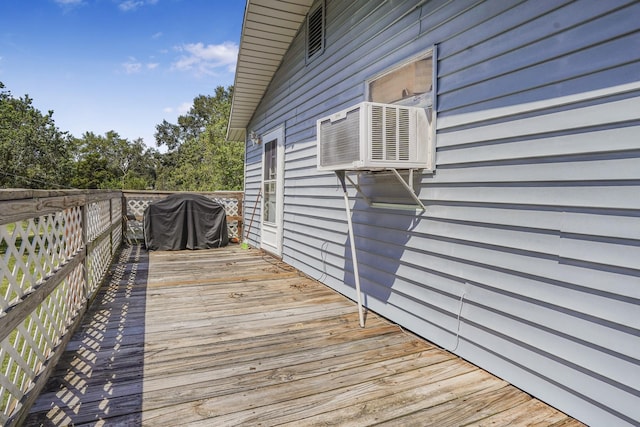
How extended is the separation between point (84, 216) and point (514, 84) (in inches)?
144

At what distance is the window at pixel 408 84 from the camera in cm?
279

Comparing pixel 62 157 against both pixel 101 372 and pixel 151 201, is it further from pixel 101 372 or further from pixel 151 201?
pixel 101 372

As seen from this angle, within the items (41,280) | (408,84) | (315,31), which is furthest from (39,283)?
(315,31)

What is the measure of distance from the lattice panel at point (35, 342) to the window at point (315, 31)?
12.4 feet

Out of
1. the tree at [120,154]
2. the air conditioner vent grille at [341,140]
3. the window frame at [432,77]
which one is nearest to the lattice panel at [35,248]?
the air conditioner vent grille at [341,140]

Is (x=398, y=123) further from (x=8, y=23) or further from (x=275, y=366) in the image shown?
(x=8, y=23)

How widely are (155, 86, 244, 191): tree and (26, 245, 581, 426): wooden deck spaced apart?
1263cm

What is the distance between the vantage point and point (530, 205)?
200 cm

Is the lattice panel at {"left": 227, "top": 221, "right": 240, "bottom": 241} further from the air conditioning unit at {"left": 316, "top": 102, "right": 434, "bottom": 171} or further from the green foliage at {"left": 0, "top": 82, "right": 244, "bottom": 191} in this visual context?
the green foliage at {"left": 0, "top": 82, "right": 244, "bottom": 191}

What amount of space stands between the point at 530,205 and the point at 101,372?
9.00ft

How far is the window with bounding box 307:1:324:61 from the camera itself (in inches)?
184

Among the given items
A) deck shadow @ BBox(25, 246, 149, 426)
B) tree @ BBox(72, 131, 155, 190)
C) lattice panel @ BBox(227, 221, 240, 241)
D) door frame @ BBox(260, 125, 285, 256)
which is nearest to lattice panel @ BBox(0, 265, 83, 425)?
deck shadow @ BBox(25, 246, 149, 426)

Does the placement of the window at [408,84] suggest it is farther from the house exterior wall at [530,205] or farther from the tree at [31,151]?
the tree at [31,151]

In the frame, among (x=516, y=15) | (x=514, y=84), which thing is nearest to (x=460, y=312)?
(x=514, y=84)
